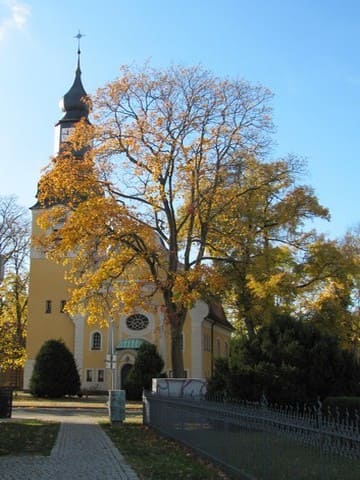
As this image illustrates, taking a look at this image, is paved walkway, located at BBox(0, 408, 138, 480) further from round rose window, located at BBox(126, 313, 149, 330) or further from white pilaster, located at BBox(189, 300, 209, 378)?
round rose window, located at BBox(126, 313, 149, 330)

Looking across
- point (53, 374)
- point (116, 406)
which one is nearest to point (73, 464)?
point (116, 406)

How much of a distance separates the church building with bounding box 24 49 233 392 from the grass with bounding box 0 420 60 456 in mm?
23255

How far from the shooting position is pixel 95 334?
46.9 meters

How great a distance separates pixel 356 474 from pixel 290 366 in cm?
929

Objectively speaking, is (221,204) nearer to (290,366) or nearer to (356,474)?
(290,366)

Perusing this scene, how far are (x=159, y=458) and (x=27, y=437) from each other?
196 inches

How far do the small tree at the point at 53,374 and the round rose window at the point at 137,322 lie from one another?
6644mm

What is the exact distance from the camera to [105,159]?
90.3 ft

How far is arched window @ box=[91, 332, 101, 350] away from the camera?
46.5 m

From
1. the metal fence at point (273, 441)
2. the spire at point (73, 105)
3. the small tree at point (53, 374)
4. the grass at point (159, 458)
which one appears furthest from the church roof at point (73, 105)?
the metal fence at point (273, 441)

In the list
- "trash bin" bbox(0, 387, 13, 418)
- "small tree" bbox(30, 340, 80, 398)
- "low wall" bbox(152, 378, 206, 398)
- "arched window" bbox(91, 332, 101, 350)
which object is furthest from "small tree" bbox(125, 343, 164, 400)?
"low wall" bbox(152, 378, 206, 398)

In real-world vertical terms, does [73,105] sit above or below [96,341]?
above

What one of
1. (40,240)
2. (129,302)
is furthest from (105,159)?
(129,302)

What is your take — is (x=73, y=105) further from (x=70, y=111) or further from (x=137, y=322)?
(x=137, y=322)
